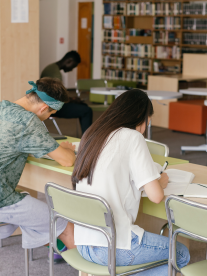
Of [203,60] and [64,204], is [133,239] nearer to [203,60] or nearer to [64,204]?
[64,204]

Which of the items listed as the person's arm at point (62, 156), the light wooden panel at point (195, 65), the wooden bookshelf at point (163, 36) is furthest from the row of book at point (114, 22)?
the person's arm at point (62, 156)

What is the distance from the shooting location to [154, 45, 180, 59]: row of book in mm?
9039

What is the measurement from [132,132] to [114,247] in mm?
470

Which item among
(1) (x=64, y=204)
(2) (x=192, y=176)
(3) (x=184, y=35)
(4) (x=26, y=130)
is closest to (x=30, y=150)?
(4) (x=26, y=130)

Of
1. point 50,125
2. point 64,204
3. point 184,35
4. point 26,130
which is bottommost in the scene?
point 50,125

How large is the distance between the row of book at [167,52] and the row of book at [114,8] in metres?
1.30

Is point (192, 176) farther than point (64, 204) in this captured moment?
Yes

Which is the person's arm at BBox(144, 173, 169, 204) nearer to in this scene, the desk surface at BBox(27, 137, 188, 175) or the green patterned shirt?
the desk surface at BBox(27, 137, 188, 175)

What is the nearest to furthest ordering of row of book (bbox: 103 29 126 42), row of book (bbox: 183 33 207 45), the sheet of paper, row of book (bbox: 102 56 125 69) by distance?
1. the sheet of paper
2. row of book (bbox: 183 33 207 45)
3. row of book (bbox: 103 29 126 42)
4. row of book (bbox: 102 56 125 69)

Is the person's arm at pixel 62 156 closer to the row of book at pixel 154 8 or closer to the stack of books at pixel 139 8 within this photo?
the row of book at pixel 154 8

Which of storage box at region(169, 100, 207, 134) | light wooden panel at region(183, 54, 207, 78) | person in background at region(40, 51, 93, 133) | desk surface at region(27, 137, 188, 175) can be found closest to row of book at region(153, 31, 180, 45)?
light wooden panel at region(183, 54, 207, 78)

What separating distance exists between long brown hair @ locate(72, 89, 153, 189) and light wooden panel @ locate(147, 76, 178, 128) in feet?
17.3

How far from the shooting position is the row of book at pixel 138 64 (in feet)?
31.0

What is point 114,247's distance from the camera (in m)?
1.70
